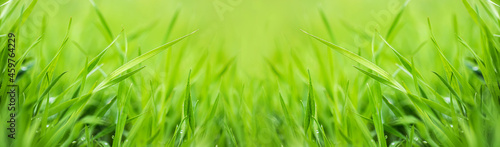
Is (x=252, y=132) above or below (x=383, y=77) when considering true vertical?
below

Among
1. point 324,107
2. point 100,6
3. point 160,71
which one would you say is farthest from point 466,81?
point 100,6

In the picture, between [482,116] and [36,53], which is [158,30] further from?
[482,116]

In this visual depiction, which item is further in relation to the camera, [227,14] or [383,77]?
[227,14]

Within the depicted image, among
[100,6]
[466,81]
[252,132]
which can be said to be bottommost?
[252,132]

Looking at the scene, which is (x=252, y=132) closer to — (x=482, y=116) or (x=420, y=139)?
(x=420, y=139)

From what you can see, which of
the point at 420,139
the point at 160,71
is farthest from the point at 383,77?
the point at 160,71

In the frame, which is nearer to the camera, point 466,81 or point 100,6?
point 466,81
